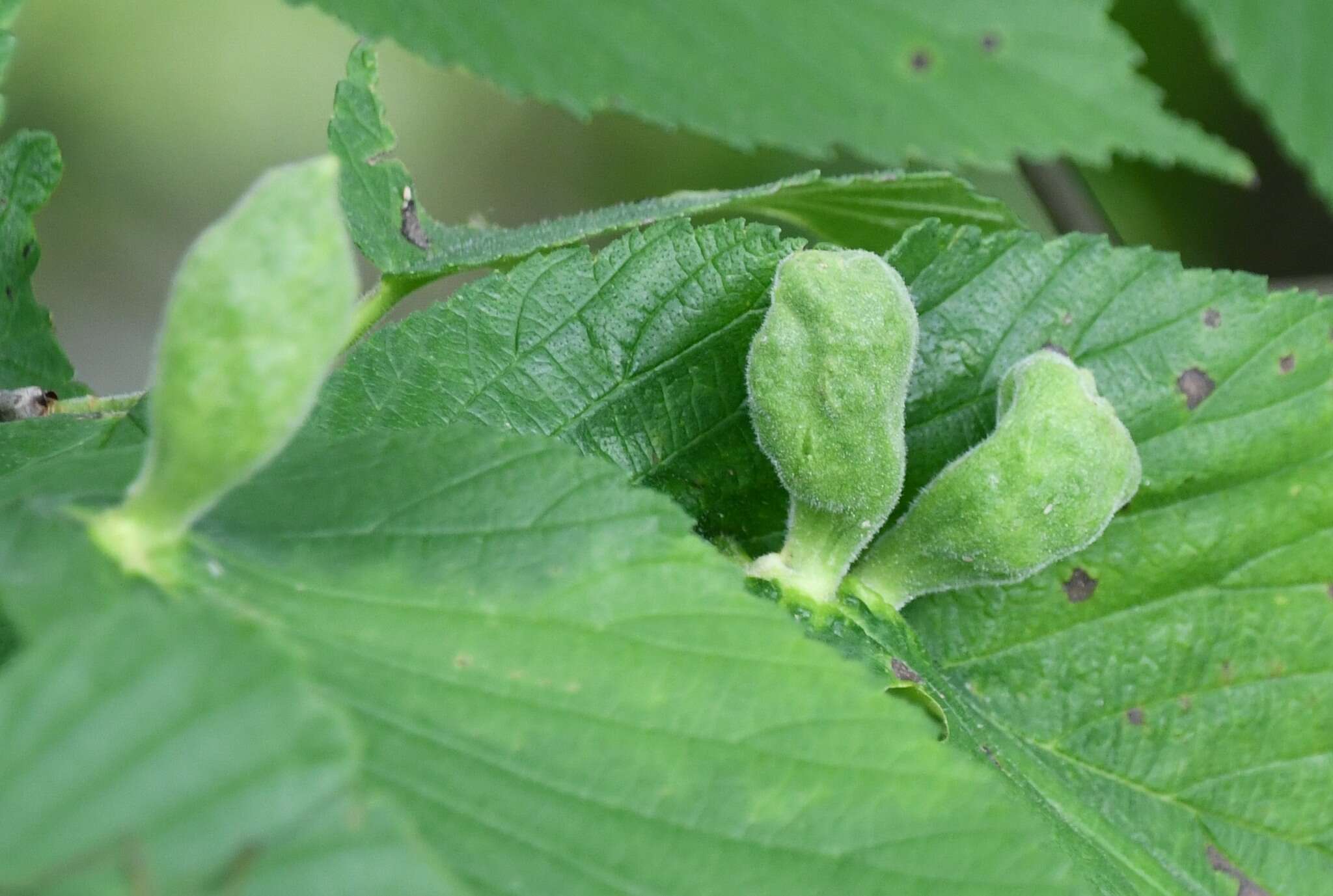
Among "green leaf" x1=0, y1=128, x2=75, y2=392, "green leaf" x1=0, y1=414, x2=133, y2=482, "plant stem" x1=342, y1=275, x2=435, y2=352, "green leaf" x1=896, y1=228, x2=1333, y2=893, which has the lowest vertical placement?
"green leaf" x1=896, y1=228, x2=1333, y2=893

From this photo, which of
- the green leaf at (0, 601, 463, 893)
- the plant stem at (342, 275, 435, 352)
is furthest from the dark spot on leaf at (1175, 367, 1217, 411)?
the green leaf at (0, 601, 463, 893)

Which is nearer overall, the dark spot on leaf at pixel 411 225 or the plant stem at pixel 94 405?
the plant stem at pixel 94 405

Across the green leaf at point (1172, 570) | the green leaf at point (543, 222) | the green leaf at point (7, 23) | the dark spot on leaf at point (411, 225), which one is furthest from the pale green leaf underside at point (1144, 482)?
the green leaf at point (7, 23)

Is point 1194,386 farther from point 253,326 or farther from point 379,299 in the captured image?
point 253,326

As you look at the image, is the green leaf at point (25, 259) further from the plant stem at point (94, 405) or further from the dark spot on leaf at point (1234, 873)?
the dark spot on leaf at point (1234, 873)

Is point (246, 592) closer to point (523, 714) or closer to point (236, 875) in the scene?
point (523, 714)

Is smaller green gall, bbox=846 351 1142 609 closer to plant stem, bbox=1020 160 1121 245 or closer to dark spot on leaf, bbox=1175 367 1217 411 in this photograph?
dark spot on leaf, bbox=1175 367 1217 411

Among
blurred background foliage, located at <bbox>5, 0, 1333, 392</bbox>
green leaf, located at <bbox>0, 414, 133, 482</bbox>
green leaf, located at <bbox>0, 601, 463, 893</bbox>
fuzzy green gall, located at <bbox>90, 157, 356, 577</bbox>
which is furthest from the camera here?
blurred background foliage, located at <bbox>5, 0, 1333, 392</bbox>
